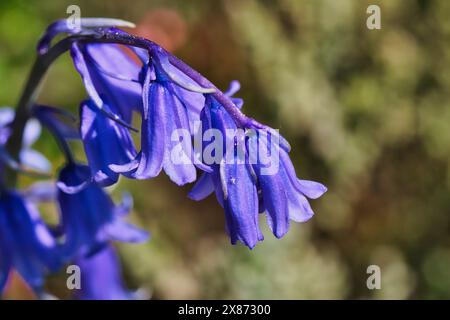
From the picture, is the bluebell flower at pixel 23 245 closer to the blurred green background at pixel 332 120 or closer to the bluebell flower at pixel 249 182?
the bluebell flower at pixel 249 182

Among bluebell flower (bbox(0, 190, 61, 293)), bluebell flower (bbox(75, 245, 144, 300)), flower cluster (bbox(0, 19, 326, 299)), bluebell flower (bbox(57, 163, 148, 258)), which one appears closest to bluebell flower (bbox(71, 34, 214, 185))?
flower cluster (bbox(0, 19, 326, 299))

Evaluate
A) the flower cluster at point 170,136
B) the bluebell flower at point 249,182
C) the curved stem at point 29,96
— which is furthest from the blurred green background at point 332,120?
the bluebell flower at point 249,182

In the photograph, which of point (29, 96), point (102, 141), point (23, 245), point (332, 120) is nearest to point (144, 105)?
point (102, 141)

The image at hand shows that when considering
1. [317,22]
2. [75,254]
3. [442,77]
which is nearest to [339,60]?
[317,22]

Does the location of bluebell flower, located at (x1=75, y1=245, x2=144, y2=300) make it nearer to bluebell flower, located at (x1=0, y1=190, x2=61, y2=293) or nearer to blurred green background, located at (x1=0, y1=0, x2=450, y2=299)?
bluebell flower, located at (x1=0, y1=190, x2=61, y2=293)
